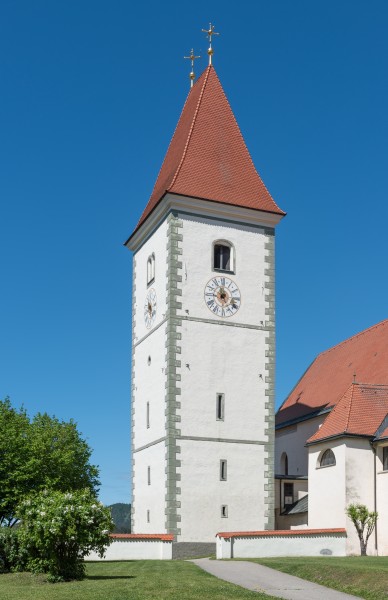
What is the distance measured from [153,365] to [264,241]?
23.4ft

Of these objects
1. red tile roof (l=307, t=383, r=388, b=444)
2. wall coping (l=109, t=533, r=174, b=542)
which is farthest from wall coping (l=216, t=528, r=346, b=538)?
red tile roof (l=307, t=383, r=388, b=444)

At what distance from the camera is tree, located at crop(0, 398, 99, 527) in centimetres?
3947

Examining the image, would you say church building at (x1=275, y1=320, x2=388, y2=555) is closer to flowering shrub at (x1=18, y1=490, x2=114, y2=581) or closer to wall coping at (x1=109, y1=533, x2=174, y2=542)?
wall coping at (x1=109, y1=533, x2=174, y2=542)

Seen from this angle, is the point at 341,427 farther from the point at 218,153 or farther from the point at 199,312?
the point at 218,153

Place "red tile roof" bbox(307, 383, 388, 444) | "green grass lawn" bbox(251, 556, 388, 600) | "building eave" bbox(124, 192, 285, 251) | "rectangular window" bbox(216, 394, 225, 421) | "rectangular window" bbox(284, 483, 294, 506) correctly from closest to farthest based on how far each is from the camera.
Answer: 1. "green grass lawn" bbox(251, 556, 388, 600)
2. "red tile roof" bbox(307, 383, 388, 444)
3. "rectangular window" bbox(216, 394, 225, 421)
4. "building eave" bbox(124, 192, 285, 251)
5. "rectangular window" bbox(284, 483, 294, 506)

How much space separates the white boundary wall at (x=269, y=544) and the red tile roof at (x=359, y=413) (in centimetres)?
428

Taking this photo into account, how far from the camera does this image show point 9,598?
1861cm

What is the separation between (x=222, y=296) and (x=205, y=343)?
7.25ft

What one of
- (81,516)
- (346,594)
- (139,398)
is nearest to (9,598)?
(81,516)

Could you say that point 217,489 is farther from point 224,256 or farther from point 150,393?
point 224,256

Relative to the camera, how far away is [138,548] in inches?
1234

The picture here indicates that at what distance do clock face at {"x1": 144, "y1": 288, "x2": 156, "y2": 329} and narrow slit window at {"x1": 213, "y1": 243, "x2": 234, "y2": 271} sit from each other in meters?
3.05

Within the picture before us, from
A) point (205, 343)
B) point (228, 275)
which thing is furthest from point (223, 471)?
point (228, 275)

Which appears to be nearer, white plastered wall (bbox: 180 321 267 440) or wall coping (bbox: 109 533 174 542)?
wall coping (bbox: 109 533 174 542)
